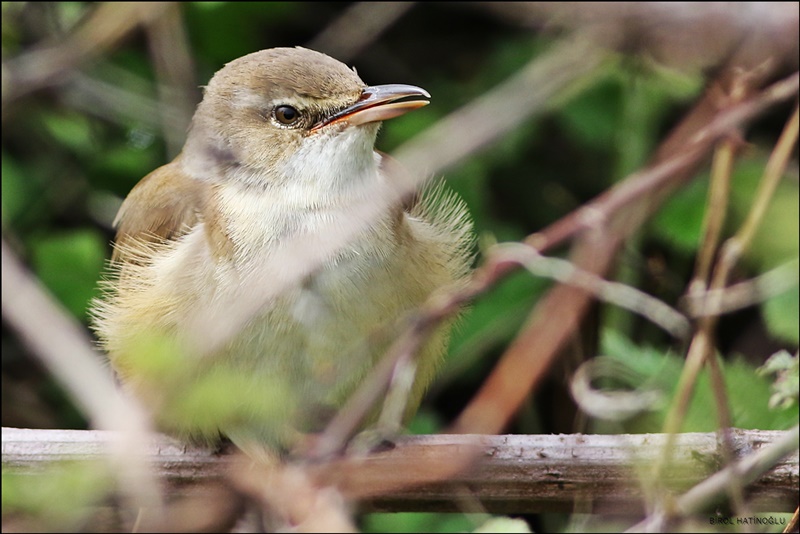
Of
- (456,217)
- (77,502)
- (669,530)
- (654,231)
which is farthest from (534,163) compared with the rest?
(77,502)

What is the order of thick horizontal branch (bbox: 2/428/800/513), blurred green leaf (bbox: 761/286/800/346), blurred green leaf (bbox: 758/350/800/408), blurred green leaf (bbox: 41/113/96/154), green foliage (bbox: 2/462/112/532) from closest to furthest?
green foliage (bbox: 2/462/112/532) → thick horizontal branch (bbox: 2/428/800/513) → blurred green leaf (bbox: 758/350/800/408) → blurred green leaf (bbox: 761/286/800/346) → blurred green leaf (bbox: 41/113/96/154)

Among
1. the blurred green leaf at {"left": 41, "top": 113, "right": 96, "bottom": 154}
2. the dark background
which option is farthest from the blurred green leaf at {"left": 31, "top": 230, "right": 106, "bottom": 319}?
the blurred green leaf at {"left": 41, "top": 113, "right": 96, "bottom": 154}

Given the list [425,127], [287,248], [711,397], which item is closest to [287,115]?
[287,248]

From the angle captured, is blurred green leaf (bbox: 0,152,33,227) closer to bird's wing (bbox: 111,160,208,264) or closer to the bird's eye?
bird's wing (bbox: 111,160,208,264)

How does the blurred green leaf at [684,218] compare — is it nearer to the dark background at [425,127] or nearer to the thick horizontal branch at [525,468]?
the dark background at [425,127]

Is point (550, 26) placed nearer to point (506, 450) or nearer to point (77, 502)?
point (506, 450)

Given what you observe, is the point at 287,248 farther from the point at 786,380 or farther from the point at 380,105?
the point at 786,380

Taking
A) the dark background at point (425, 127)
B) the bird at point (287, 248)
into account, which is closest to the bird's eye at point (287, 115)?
the bird at point (287, 248)
